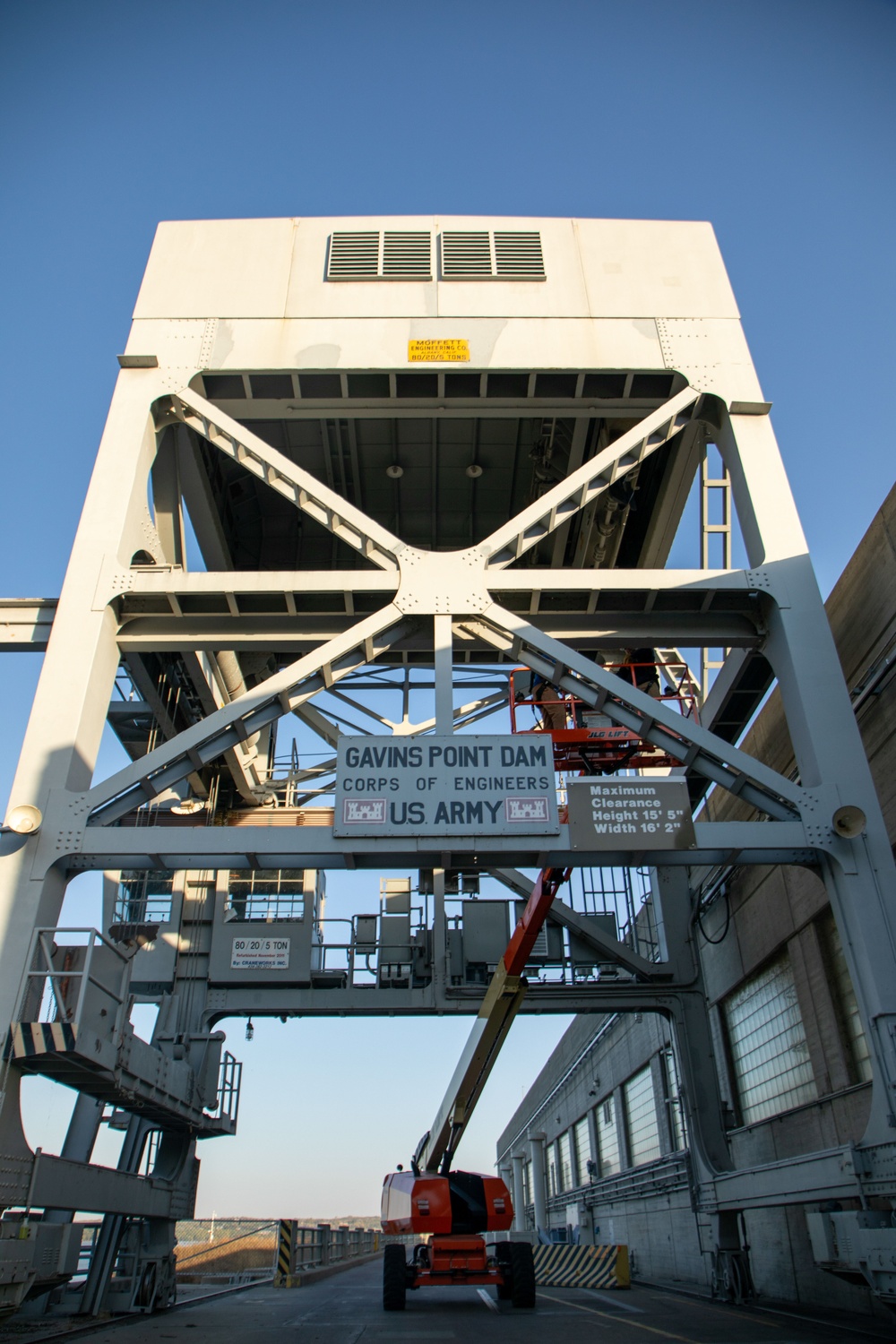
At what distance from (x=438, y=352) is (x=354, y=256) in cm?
287

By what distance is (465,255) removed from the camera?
50.4 ft

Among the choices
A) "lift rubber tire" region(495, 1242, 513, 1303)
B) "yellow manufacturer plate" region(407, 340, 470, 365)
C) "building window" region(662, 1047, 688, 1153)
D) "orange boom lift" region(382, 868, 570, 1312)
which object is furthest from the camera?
"building window" region(662, 1047, 688, 1153)

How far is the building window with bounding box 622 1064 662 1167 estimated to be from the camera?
70.6 ft

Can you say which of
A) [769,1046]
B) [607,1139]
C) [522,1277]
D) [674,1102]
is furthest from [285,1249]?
[607,1139]

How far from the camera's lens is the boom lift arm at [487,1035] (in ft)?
41.2

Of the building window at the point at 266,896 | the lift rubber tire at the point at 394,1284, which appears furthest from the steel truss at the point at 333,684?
the building window at the point at 266,896

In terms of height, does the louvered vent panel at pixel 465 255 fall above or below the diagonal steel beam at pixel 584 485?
above

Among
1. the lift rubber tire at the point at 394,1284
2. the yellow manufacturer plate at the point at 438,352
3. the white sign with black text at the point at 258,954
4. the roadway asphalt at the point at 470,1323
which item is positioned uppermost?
the yellow manufacturer plate at the point at 438,352

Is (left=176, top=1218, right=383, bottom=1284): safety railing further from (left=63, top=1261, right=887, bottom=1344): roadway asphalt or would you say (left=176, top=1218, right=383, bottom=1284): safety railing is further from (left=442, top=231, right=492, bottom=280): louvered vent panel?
(left=442, top=231, right=492, bottom=280): louvered vent panel

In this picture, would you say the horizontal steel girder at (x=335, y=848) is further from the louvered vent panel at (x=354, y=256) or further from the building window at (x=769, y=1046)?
the louvered vent panel at (x=354, y=256)

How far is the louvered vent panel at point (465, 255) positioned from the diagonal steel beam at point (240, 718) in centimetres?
676

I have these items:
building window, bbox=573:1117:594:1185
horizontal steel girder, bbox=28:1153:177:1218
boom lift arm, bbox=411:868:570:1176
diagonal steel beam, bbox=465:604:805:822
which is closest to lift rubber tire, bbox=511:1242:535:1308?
boom lift arm, bbox=411:868:570:1176

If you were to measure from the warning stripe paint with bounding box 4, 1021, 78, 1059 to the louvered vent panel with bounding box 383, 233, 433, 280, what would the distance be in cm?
1226

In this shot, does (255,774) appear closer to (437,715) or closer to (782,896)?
(437,715)
